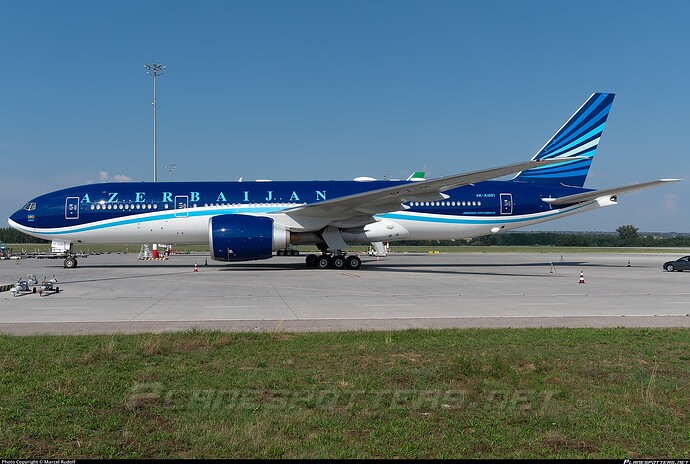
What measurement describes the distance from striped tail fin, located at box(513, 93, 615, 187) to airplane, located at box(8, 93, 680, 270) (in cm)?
7

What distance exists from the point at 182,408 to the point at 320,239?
64.0 ft

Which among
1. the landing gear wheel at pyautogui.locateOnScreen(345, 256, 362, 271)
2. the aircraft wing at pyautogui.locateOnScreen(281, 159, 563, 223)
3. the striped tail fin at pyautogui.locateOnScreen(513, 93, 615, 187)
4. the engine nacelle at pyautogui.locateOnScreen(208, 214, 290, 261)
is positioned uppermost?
the striped tail fin at pyautogui.locateOnScreen(513, 93, 615, 187)

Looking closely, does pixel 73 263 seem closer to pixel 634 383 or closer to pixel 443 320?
pixel 443 320

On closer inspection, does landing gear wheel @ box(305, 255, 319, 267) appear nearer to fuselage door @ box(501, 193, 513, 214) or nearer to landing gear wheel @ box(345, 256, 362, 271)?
landing gear wheel @ box(345, 256, 362, 271)

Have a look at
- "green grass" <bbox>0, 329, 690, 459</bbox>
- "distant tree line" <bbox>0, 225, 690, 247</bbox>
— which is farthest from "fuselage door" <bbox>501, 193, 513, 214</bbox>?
"distant tree line" <bbox>0, 225, 690, 247</bbox>

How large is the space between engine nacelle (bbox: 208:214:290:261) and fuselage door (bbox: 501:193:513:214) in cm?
1059

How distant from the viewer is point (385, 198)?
21891mm

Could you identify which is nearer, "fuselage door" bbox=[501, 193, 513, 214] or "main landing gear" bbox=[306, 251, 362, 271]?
"main landing gear" bbox=[306, 251, 362, 271]

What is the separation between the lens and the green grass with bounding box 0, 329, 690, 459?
4023 mm

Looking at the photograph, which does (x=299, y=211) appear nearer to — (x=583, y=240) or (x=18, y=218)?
(x=18, y=218)
